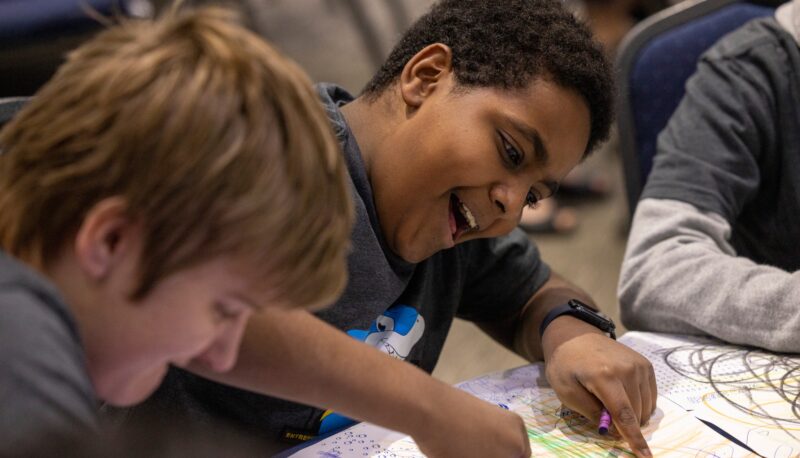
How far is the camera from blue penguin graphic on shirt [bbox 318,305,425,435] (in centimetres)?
90

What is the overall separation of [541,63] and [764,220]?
481mm

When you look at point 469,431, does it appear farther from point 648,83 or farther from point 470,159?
point 648,83

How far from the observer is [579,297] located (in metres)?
1.05

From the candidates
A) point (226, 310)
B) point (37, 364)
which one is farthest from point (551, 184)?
point (37, 364)

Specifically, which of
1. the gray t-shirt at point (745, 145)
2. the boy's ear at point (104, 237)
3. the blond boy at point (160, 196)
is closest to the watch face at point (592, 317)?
the gray t-shirt at point (745, 145)

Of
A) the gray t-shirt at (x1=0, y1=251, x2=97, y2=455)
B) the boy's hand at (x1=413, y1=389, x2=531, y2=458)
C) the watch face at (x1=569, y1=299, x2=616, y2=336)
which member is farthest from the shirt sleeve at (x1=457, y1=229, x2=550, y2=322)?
the gray t-shirt at (x1=0, y1=251, x2=97, y2=455)

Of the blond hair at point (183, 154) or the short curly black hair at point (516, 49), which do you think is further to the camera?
the short curly black hair at point (516, 49)

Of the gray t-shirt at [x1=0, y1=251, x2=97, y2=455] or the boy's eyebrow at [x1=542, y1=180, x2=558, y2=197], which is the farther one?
the boy's eyebrow at [x1=542, y1=180, x2=558, y2=197]

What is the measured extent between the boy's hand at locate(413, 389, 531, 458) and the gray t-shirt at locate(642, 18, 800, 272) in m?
0.49

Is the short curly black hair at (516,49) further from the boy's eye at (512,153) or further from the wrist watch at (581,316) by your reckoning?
the wrist watch at (581,316)

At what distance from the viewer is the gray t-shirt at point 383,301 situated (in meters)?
0.84

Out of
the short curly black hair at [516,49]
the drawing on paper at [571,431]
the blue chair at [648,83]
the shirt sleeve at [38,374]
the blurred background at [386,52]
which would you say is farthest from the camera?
the blurred background at [386,52]

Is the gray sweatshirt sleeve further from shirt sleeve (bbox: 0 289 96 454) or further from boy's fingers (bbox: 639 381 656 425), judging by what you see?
shirt sleeve (bbox: 0 289 96 454)

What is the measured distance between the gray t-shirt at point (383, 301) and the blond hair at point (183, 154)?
0.98 ft
